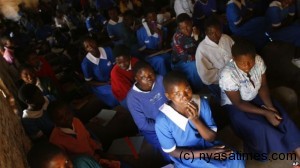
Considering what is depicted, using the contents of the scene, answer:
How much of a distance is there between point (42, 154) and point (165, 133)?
2.70ft

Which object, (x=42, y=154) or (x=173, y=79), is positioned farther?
(x=173, y=79)

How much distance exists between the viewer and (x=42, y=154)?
180 cm

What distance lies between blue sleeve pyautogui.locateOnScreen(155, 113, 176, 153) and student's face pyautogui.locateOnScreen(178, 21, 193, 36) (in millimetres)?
1543

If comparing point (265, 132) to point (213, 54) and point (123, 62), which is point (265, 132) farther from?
point (123, 62)

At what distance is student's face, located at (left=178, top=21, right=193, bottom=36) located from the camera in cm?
333

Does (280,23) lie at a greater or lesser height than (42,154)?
lesser

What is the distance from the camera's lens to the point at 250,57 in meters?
2.23

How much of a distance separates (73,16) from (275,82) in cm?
Answer: 484

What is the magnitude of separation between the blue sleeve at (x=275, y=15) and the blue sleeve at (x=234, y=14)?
1.55ft

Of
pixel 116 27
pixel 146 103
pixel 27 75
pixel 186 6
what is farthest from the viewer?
pixel 186 6

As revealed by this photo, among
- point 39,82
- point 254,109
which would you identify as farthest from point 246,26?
point 39,82

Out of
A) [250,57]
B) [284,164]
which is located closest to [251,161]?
[284,164]

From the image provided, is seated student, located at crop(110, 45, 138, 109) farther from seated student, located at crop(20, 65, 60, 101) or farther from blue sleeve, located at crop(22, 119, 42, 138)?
blue sleeve, located at crop(22, 119, 42, 138)

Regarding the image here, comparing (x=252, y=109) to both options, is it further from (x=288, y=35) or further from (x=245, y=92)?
(x=288, y=35)
